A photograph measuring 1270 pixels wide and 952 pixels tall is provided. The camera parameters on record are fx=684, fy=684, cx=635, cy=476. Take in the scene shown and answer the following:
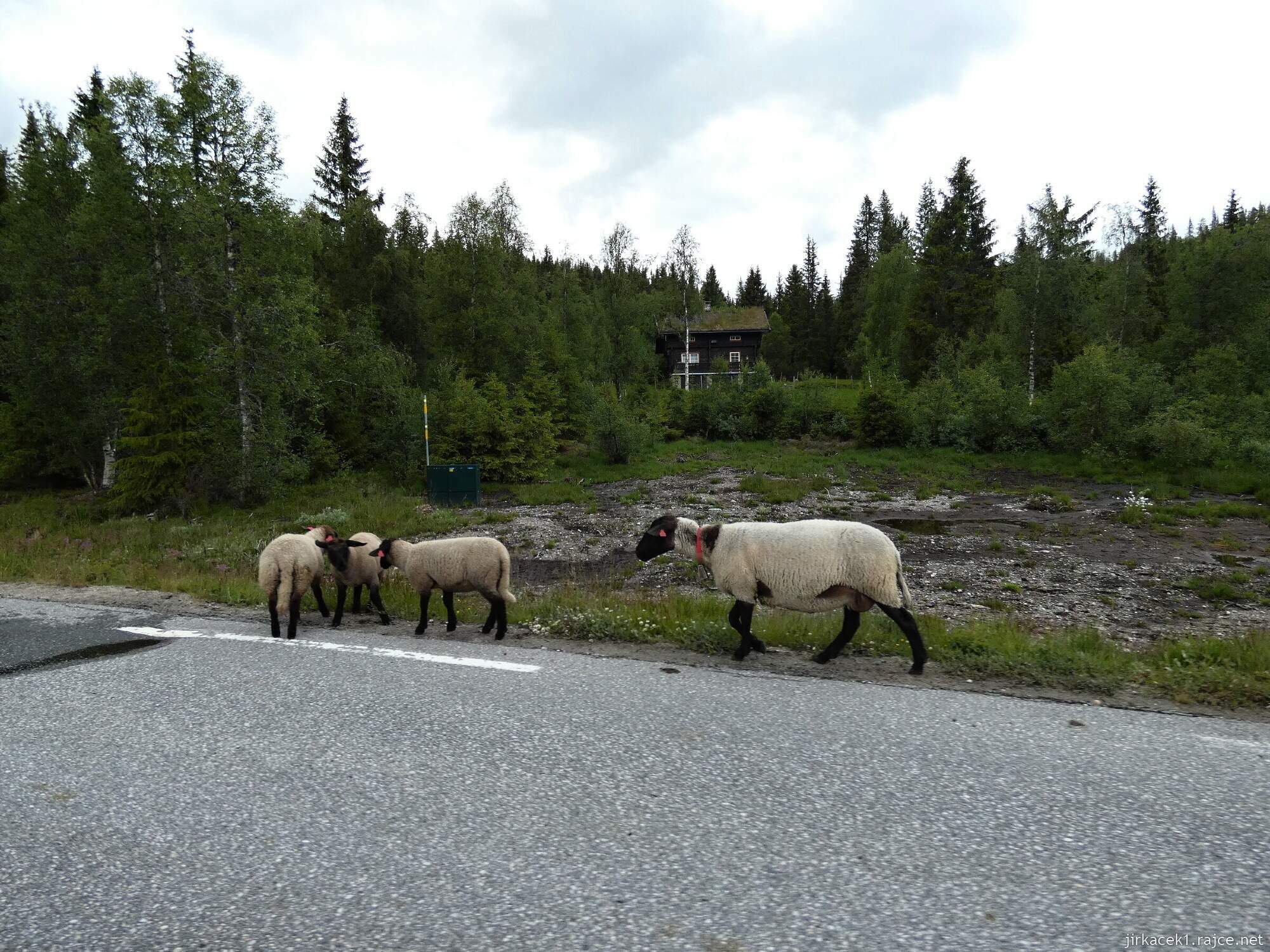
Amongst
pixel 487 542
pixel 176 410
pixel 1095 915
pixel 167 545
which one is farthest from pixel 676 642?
pixel 176 410

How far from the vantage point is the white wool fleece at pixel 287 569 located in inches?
327

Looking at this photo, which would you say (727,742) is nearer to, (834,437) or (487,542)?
(487,542)

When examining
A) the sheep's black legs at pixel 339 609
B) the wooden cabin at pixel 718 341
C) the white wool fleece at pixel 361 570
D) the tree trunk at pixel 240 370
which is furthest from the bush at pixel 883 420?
the wooden cabin at pixel 718 341

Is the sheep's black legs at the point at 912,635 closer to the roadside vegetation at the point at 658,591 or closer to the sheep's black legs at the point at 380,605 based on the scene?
the roadside vegetation at the point at 658,591

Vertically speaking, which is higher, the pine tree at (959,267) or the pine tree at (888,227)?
the pine tree at (888,227)

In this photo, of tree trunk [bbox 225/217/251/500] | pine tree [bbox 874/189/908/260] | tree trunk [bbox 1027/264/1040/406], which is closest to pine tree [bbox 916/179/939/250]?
pine tree [bbox 874/189/908/260]

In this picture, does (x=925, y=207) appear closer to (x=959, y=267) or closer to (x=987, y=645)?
(x=959, y=267)

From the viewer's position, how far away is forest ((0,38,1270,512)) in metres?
26.6

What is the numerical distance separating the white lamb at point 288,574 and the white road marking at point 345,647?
36cm

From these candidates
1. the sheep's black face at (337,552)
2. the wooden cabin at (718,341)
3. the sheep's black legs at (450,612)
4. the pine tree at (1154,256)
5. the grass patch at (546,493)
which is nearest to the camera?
the sheep's black legs at (450,612)

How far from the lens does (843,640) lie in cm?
694

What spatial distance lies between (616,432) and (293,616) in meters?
28.5

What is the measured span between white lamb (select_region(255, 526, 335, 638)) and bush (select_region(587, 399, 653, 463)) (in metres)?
27.9

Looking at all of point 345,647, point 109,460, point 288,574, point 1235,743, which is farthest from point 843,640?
point 109,460
